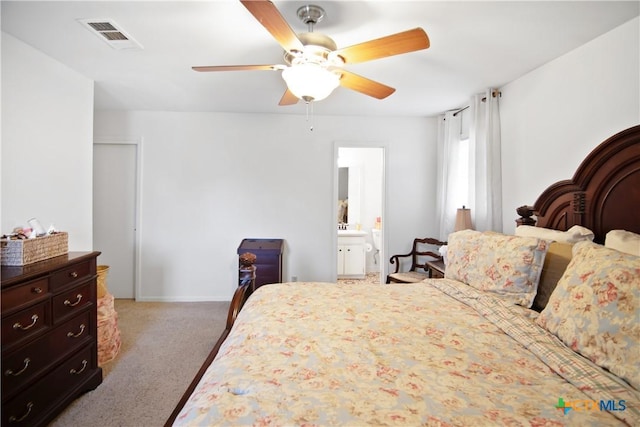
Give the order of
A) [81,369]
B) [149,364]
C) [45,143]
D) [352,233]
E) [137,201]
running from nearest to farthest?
[81,369]
[45,143]
[149,364]
[137,201]
[352,233]

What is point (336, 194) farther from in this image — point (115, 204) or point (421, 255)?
point (115, 204)

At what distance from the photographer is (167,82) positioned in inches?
109

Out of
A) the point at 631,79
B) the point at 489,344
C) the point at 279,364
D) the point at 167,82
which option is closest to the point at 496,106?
the point at 631,79

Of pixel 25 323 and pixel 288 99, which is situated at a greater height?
pixel 288 99

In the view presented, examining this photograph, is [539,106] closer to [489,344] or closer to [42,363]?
[489,344]

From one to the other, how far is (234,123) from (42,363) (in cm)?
294

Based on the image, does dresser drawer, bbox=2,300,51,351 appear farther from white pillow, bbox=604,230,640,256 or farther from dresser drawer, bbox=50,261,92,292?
white pillow, bbox=604,230,640,256

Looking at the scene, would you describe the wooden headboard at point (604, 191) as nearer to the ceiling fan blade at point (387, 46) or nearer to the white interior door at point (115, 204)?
the ceiling fan blade at point (387, 46)

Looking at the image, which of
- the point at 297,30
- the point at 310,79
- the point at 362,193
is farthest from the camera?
the point at 362,193

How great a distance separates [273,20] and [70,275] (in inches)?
77.7

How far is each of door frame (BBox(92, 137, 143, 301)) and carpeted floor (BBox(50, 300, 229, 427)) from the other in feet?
1.00

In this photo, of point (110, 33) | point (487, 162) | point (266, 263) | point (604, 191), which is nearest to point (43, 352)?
point (266, 263)

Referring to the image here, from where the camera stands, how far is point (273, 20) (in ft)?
4.16

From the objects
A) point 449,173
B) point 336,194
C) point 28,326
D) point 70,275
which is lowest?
point 28,326
